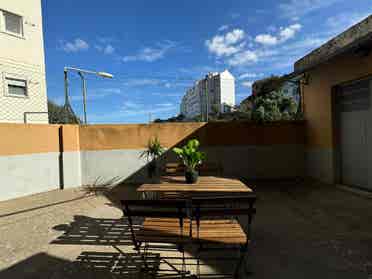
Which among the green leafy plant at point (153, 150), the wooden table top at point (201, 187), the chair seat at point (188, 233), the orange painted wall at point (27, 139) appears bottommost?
the chair seat at point (188, 233)

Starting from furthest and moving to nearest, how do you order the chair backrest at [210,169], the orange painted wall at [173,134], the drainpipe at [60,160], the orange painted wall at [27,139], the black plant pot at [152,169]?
the orange painted wall at [173,134] < the black plant pot at [152,169] < the drainpipe at [60,160] < the orange painted wall at [27,139] < the chair backrest at [210,169]

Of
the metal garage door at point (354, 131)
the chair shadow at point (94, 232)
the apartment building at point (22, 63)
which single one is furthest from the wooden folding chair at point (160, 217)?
the apartment building at point (22, 63)

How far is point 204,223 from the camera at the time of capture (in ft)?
9.16

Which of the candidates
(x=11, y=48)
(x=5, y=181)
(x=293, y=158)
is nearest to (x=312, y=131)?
(x=293, y=158)

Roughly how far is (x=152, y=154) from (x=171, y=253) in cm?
472

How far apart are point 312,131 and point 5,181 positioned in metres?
8.47

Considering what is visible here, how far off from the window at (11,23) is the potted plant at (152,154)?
279 inches

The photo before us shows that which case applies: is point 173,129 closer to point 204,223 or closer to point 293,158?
point 293,158

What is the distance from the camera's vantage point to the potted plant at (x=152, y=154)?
289 inches

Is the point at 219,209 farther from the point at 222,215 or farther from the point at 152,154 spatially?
the point at 152,154

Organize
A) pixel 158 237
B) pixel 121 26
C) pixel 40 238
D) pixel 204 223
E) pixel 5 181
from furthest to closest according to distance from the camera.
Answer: pixel 121 26
pixel 5 181
pixel 40 238
pixel 204 223
pixel 158 237

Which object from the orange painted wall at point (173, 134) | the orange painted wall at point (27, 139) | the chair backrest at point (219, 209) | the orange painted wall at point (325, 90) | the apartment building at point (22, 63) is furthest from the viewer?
the apartment building at point (22, 63)

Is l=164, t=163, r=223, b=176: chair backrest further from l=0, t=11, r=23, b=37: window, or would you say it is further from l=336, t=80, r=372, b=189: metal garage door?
l=0, t=11, r=23, b=37: window

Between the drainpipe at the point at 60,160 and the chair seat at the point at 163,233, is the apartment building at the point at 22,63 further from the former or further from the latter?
the chair seat at the point at 163,233
